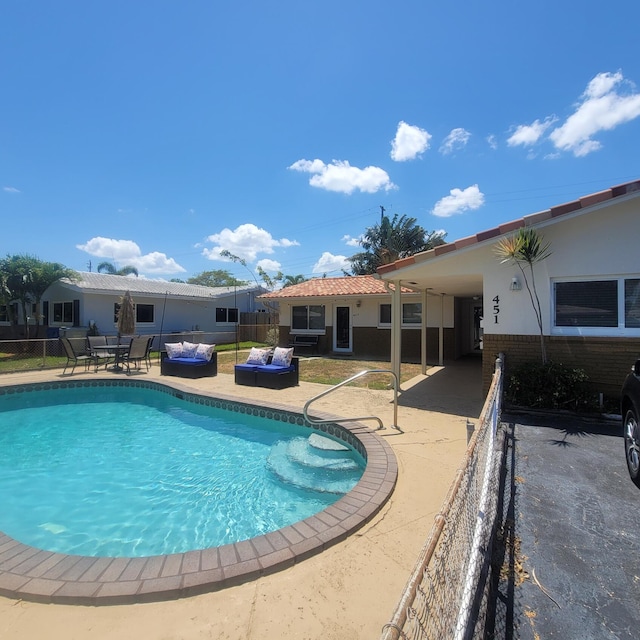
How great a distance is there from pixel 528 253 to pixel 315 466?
518 cm

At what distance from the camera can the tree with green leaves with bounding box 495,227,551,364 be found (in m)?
6.35

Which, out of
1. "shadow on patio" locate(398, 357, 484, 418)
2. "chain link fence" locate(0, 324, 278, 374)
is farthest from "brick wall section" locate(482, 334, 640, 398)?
"chain link fence" locate(0, 324, 278, 374)

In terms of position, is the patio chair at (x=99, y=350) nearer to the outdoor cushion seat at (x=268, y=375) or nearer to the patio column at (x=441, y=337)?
the outdoor cushion seat at (x=268, y=375)

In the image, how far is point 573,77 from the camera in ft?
31.7

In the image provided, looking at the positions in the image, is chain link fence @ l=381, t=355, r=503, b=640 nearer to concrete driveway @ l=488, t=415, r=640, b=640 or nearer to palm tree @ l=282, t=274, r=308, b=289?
concrete driveway @ l=488, t=415, r=640, b=640

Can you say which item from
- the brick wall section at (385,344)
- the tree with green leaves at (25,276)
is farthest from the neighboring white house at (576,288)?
the tree with green leaves at (25,276)

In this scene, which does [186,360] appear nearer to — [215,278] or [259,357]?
[259,357]

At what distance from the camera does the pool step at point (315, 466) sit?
4.63m

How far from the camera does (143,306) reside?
68.6 ft

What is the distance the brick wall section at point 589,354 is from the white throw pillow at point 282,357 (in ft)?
16.6

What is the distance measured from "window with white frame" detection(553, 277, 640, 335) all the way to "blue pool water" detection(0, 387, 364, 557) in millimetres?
4770

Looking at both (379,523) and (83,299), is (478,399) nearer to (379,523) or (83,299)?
(379,523)

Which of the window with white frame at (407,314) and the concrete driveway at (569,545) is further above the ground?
the window with white frame at (407,314)

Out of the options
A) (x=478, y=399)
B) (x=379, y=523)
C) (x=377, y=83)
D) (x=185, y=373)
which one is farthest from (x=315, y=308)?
(x=379, y=523)
